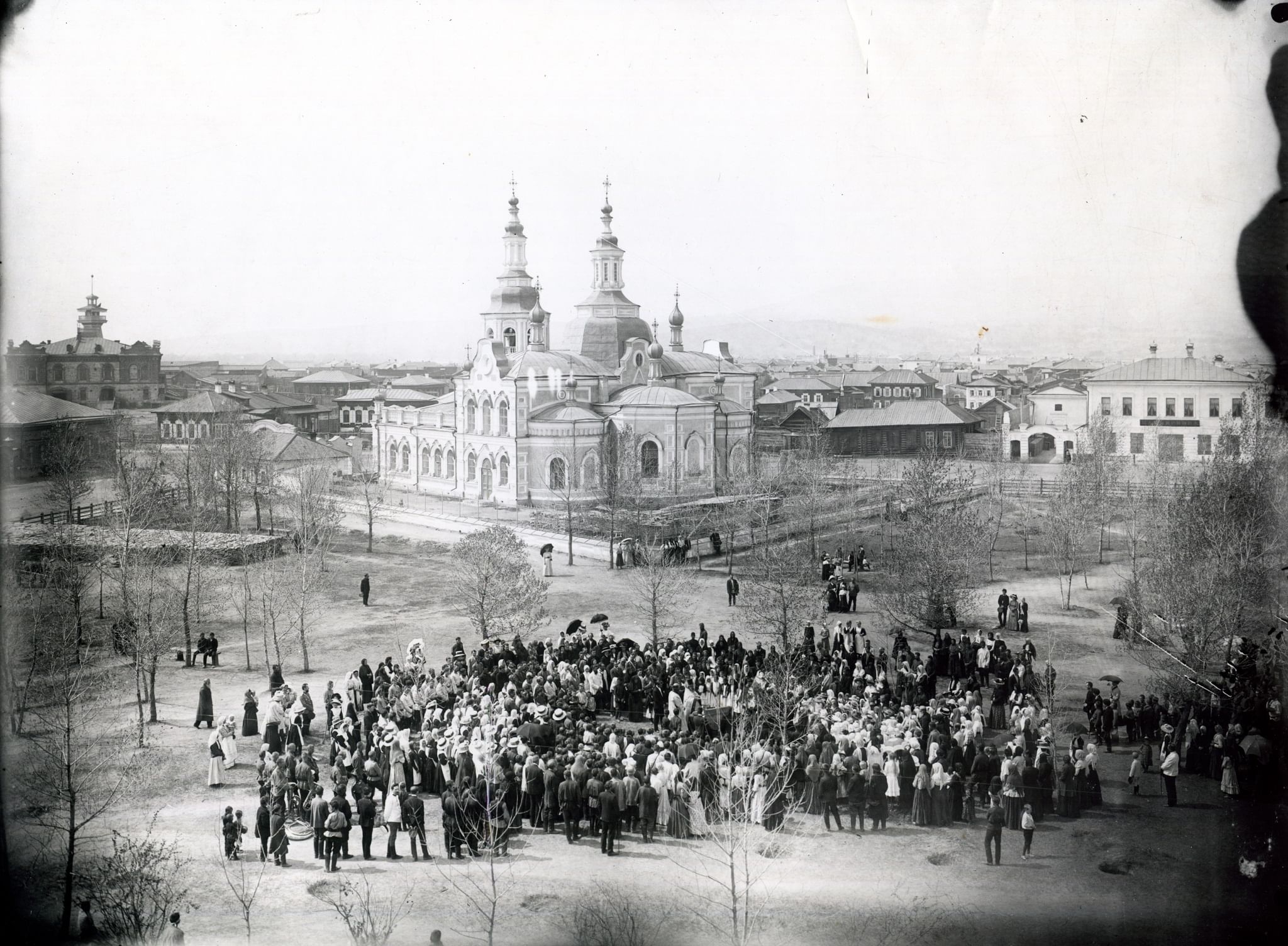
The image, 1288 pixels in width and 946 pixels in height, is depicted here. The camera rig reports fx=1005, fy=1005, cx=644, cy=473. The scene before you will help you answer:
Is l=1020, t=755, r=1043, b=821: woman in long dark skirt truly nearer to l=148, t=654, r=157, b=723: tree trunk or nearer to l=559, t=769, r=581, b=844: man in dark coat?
l=559, t=769, r=581, b=844: man in dark coat

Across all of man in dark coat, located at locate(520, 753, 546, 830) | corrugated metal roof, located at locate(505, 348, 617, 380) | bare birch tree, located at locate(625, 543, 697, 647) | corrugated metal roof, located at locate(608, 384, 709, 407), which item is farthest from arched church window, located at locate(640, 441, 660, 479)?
man in dark coat, located at locate(520, 753, 546, 830)

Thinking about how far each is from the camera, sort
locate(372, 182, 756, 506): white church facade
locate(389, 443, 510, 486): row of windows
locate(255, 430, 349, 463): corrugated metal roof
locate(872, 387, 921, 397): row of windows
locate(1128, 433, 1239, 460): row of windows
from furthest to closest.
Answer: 1. locate(872, 387, 921, 397): row of windows
2. locate(389, 443, 510, 486): row of windows
3. locate(372, 182, 756, 506): white church facade
4. locate(255, 430, 349, 463): corrugated metal roof
5. locate(1128, 433, 1239, 460): row of windows

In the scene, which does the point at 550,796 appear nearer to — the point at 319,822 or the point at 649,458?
the point at 319,822

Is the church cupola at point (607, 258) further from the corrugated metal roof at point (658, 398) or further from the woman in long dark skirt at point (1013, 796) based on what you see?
the woman in long dark skirt at point (1013, 796)

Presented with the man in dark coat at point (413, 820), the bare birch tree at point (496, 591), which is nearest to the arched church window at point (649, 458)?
the bare birch tree at point (496, 591)

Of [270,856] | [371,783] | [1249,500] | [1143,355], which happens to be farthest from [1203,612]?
[270,856]
